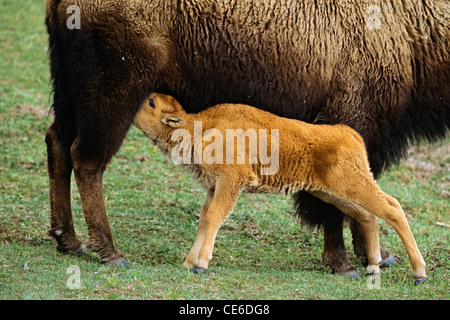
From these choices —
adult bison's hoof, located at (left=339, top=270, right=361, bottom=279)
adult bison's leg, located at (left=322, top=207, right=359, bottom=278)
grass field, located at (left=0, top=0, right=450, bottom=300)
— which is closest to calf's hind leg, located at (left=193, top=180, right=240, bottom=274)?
grass field, located at (left=0, top=0, right=450, bottom=300)

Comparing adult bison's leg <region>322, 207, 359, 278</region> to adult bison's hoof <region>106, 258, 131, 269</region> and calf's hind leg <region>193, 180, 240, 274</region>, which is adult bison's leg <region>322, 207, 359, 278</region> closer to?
calf's hind leg <region>193, 180, 240, 274</region>

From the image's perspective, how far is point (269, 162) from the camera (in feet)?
17.5

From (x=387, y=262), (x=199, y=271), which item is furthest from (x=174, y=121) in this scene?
(x=387, y=262)

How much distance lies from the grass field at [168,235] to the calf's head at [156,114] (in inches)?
45.9

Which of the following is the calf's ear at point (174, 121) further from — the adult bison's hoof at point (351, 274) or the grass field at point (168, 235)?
the adult bison's hoof at point (351, 274)

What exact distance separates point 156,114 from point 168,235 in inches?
66.1

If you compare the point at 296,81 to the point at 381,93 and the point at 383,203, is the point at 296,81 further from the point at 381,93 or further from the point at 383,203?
the point at 383,203

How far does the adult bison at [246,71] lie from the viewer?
5.40m

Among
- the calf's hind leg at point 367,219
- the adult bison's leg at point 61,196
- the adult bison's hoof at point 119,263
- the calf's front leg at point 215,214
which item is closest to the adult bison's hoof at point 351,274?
the calf's hind leg at point 367,219

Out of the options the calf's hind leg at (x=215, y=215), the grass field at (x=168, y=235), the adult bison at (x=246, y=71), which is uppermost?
the adult bison at (x=246, y=71)

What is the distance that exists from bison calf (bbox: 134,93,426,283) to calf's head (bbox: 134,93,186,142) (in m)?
0.01

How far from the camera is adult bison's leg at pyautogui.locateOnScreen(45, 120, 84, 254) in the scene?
592 centimetres

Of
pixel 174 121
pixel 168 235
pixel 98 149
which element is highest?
pixel 174 121

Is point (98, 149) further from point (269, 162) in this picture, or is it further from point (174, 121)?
point (269, 162)
